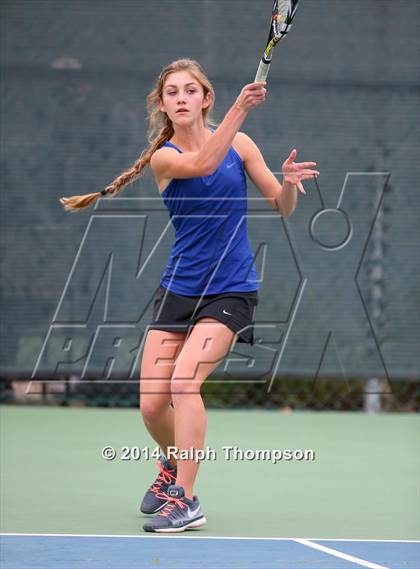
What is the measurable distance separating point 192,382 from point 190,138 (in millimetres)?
817

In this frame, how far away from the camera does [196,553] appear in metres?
3.90

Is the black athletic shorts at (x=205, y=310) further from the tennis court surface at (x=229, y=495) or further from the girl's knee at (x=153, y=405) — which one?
the tennis court surface at (x=229, y=495)

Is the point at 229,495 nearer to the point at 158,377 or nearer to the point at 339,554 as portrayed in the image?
the point at 158,377

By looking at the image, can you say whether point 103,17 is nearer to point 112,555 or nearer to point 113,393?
point 113,393

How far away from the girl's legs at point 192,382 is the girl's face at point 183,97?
0.66m

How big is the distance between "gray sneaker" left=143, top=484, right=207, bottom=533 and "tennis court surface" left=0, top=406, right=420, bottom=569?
4cm

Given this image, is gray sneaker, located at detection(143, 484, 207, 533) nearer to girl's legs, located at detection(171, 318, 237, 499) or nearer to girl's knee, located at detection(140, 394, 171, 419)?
girl's legs, located at detection(171, 318, 237, 499)

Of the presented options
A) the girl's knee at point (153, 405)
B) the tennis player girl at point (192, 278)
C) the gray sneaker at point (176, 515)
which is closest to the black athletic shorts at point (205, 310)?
the tennis player girl at point (192, 278)

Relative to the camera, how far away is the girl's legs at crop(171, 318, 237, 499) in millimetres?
4238

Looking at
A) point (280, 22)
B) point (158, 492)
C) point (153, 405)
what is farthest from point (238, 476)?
point (280, 22)

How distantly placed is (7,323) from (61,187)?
79 centimetres

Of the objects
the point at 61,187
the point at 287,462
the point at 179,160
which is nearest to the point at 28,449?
the point at 287,462

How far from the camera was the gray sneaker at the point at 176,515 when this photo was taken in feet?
14.0

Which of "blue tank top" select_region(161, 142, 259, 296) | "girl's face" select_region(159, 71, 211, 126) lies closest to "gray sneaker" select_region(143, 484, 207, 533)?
"blue tank top" select_region(161, 142, 259, 296)
